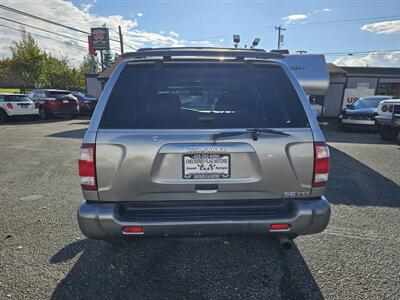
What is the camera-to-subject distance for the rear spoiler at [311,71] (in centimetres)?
976

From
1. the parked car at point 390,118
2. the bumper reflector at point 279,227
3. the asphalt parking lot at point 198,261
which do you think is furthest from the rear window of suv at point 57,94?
the bumper reflector at point 279,227

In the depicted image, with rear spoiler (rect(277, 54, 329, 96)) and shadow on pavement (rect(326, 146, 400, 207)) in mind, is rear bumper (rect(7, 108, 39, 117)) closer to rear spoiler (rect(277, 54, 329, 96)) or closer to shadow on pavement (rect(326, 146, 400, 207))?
rear spoiler (rect(277, 54, 329, 96))

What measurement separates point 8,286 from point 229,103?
2.61m

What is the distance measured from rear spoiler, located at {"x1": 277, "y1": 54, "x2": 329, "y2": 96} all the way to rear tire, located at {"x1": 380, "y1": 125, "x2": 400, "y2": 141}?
8.73 ft

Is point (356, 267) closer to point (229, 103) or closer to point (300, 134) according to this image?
point (300, 134)

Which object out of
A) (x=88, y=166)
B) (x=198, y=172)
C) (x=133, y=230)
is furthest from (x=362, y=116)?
(x=88, y=166)

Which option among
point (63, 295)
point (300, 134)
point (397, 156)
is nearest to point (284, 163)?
point (300, 134)

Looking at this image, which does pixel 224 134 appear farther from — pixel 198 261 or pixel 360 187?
pixel 360 187

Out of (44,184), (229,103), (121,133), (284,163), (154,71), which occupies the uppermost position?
(154,71)

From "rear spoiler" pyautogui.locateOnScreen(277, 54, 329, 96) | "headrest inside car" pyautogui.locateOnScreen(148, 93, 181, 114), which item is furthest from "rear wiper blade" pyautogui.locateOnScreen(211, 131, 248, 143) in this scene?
"rear spoiler" pyautogui.locateOnScreen(277, 54, 329, 96)

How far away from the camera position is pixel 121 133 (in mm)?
2059

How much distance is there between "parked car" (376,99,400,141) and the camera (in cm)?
873

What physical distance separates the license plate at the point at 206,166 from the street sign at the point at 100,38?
3689 centimetres

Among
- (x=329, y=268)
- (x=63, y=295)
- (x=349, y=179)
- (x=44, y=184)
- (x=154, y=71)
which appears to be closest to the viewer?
(x=63, y=295)
